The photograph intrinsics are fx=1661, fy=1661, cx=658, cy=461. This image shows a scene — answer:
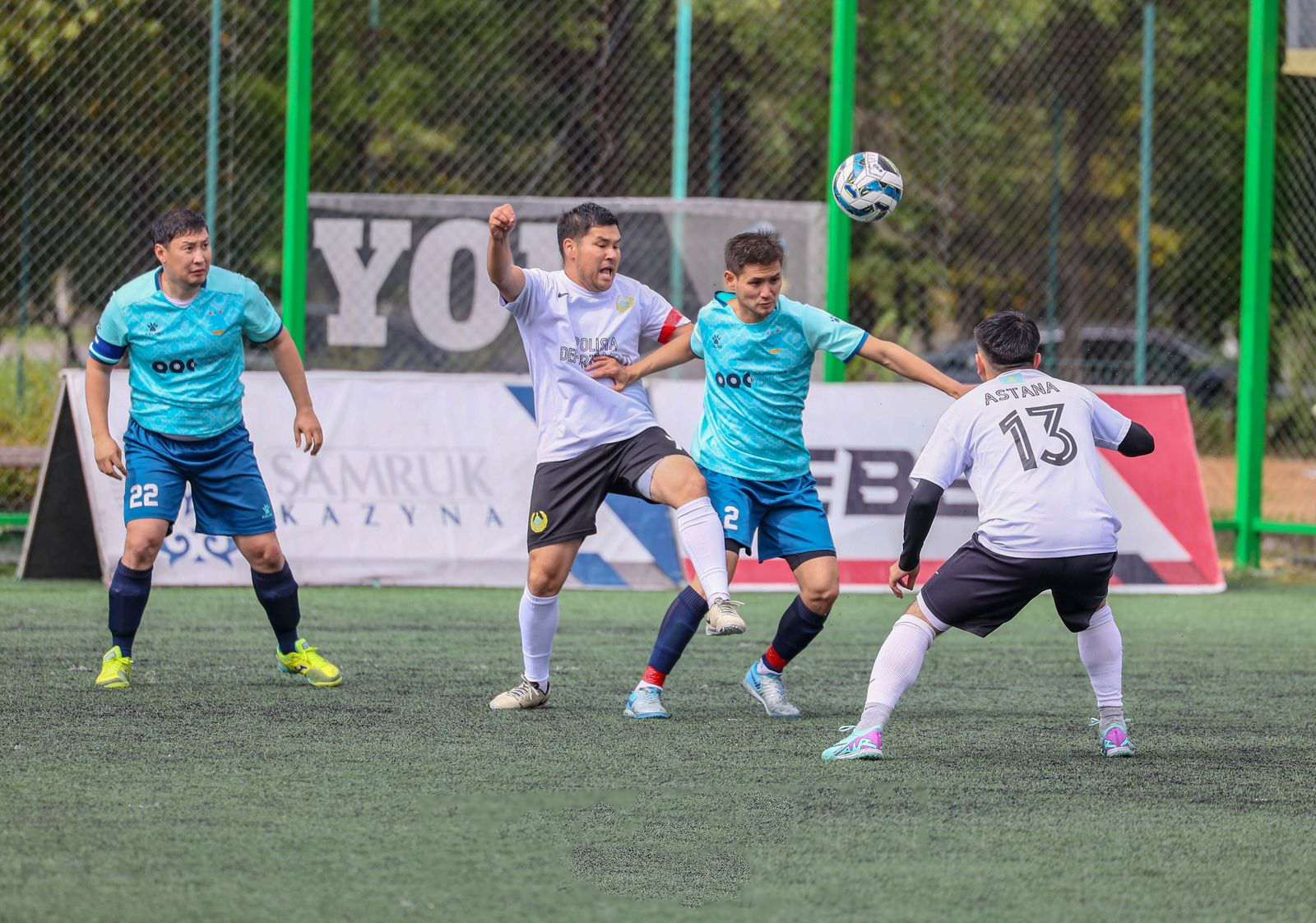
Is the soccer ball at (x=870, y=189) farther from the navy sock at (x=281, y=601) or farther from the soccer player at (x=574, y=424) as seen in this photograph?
the navy sock at (x=281, y=601)

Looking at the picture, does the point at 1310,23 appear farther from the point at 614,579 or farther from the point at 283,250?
the point at 283,250

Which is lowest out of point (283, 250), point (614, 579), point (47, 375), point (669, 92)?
point (614, 579)

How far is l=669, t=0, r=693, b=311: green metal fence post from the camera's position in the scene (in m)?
11.1

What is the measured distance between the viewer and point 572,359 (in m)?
6.18

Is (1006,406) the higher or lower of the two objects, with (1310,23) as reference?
lower

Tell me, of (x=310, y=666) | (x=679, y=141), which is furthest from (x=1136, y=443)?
(x=679, y=141)

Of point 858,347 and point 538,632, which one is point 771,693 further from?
point 858,347

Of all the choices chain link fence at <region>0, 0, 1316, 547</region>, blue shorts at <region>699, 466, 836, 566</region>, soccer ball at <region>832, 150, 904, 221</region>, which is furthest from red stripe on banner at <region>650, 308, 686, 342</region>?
chain link fence at <region>0, 0, 1316, 547</region>

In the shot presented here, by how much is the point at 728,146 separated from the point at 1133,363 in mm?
3722

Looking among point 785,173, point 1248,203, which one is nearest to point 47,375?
point 785,173

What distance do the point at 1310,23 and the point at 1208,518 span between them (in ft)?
12.8

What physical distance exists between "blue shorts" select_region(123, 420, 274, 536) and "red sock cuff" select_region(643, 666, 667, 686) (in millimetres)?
1664

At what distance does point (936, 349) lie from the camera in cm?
1551

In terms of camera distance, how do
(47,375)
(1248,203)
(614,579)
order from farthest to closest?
(1248,203)
(47,375)
(614,579)
